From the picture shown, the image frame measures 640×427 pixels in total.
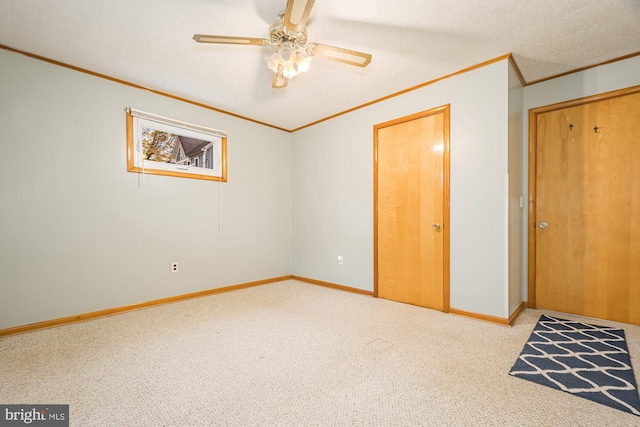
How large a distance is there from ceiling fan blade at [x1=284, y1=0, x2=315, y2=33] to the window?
217 centimetres

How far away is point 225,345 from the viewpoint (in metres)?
2.10

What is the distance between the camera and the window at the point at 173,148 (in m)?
2.97

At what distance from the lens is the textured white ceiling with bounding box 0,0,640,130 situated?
187cm

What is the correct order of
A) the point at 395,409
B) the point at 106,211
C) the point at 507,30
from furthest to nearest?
the point at 106,211
the point at 507,30
the point at 395,409

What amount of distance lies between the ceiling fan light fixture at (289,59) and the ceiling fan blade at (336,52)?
8 centimetres

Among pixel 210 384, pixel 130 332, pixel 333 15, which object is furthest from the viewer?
pixel 130 332

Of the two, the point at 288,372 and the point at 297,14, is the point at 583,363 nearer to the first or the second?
the point at 288,372

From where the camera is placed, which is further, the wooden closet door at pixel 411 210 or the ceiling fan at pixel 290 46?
the wooden closet door at pixel 411 210

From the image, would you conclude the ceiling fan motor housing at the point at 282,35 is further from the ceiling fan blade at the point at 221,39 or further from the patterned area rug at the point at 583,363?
the patterned area rug at the point at 583,363

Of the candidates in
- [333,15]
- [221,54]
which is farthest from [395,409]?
[221,54]

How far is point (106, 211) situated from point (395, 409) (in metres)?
3.12

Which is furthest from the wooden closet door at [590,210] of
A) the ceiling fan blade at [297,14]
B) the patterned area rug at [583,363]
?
the ceiling fan blade at [297,14]

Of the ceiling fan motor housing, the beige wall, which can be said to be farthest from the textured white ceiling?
the beige wall

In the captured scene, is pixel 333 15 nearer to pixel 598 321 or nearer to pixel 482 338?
pixel 482 338
